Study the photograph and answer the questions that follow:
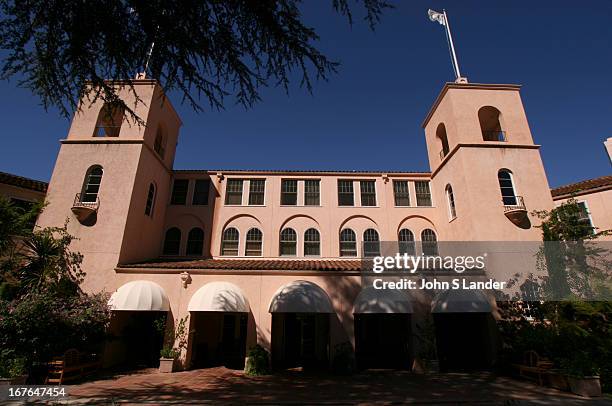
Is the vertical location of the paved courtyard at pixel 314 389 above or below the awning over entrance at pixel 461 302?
below

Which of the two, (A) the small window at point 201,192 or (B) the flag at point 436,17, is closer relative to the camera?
(A) the small window at point 201,192

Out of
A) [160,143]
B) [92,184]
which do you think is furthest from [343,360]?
[160,143]

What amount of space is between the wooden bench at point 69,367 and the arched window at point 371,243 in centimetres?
1606

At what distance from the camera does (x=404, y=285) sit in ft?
51.2

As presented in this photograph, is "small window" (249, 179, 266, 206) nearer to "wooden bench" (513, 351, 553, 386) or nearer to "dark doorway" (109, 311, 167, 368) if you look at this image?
"dark doorway" (109, 311, 167, 368)

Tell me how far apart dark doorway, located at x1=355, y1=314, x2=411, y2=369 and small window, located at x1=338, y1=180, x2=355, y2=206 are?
25.9 ft

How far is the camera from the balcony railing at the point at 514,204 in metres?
16.5

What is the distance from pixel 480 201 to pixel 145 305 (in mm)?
18464

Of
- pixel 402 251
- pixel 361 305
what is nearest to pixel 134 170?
pixel 361 305

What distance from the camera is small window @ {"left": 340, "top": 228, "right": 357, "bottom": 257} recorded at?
2070 centimetres

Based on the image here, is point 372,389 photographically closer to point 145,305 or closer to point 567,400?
point 567,400

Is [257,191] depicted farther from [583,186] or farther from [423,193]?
[583,186]

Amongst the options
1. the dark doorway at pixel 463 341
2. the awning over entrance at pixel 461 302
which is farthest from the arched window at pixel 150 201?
the dark doorway at pixel 463 341

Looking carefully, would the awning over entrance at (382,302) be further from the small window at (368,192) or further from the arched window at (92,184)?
the arched window at (92,184)
